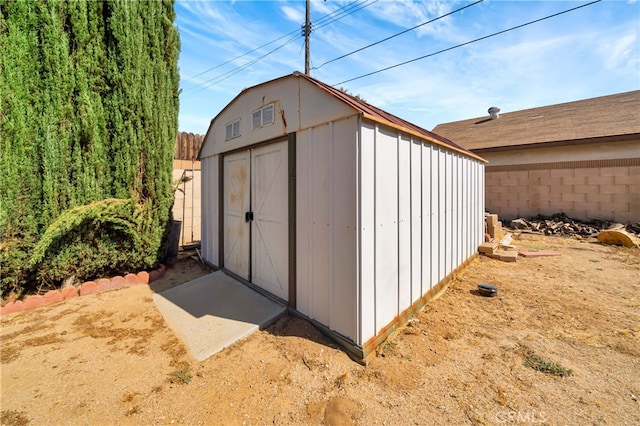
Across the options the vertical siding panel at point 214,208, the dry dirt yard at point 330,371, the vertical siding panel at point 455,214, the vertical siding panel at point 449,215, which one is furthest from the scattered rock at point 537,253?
the vertical siding panel at point 214,208

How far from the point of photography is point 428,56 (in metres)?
7.41

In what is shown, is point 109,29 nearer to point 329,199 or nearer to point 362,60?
point 329,199

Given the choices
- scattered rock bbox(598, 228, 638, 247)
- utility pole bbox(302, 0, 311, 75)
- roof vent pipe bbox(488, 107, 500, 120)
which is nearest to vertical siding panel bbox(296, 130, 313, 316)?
utility pole bbox(302, 0, 311, 75)

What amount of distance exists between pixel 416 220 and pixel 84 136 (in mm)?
5135

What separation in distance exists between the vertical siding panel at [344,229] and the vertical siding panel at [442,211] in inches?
86.9

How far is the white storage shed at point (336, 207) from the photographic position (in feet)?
8.34

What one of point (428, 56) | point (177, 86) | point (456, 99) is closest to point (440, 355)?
point (177, 86)

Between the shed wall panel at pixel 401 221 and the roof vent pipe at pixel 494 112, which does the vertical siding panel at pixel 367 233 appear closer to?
the shed wall panel at pixel 401 221

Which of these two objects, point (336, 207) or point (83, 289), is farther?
point (83, 289)

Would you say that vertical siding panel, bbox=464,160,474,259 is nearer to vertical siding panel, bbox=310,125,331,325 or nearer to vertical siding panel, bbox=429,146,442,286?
vertical siding panel, bbox=429,146,442,286

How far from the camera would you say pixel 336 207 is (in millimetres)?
2656

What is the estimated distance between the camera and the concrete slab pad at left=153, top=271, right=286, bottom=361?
9.30 feet

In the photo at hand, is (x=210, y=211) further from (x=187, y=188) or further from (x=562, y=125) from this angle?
(x=562, y=125)

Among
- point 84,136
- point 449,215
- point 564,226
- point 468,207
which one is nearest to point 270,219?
point 449,215
